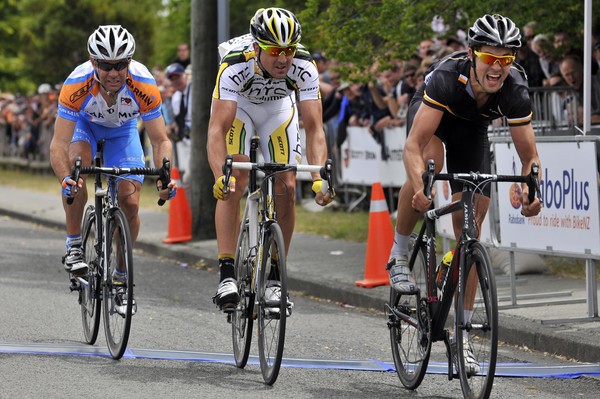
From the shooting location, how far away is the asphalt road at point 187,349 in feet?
24.2

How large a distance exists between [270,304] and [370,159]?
35.8 feet

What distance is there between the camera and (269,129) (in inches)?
340

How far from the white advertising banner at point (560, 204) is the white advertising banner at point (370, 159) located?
6.55 meters

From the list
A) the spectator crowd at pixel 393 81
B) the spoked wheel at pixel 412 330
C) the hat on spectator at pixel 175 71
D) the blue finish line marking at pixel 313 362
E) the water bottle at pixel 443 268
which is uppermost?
the hat on spectator at pixel 175 71

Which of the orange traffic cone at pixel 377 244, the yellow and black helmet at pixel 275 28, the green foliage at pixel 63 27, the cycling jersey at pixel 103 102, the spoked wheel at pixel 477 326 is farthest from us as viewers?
the green foliage at pixel 63 27

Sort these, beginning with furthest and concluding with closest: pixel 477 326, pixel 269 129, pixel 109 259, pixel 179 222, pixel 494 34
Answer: pixel 179 222
pixel 109 259
pixel 269 129
pixel 494 34
pixel 477 326

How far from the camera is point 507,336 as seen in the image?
9477 mm

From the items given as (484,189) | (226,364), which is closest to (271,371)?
(226,364)

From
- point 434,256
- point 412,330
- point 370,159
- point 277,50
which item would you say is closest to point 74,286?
point 277,50

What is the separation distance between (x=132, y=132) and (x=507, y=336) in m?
3.04

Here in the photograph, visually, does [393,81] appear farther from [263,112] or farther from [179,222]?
[263,112]

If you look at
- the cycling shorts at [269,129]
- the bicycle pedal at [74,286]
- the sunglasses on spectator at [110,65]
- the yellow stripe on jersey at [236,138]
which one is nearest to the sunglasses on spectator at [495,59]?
the cycling shorts at [269,129]

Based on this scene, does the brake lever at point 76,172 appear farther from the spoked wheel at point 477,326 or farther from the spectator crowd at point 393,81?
the spectator crowd at point 393,81

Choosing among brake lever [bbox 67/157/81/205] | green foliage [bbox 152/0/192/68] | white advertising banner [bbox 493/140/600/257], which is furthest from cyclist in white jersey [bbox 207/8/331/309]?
green foliage [bbox 152/0/192/68]
